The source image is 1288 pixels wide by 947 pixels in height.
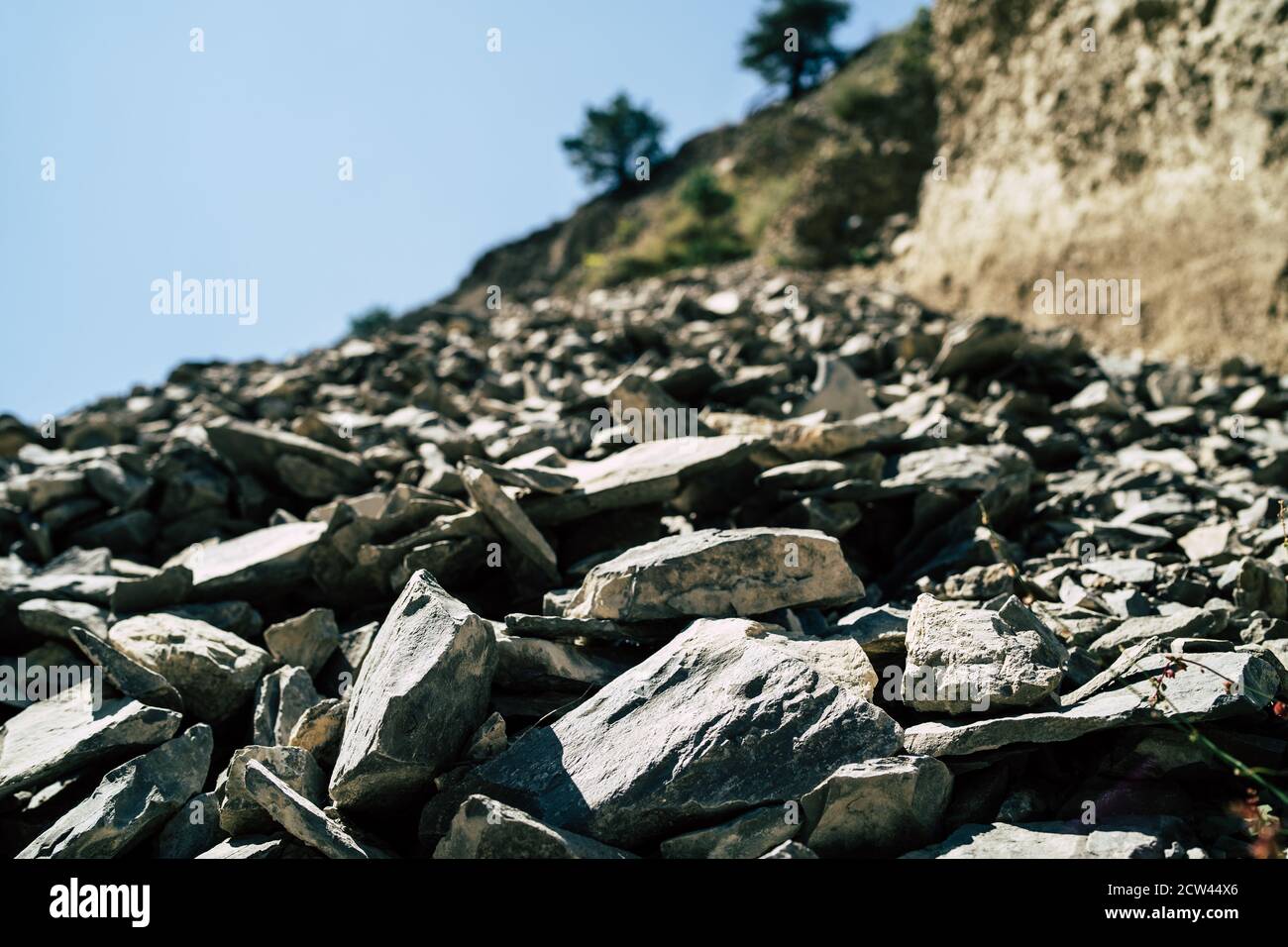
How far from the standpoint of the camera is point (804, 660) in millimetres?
2777

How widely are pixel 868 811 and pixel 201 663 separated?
2.71 metres

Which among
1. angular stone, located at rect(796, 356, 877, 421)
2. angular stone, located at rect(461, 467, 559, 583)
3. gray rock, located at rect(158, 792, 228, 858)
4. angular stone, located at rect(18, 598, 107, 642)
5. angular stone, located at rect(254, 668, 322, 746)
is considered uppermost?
angular stone, located at rect(796, 356, 877, 421)

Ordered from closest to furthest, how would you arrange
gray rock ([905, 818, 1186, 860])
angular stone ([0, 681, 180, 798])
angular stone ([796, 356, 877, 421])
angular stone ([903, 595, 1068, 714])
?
gray rock ([905, 818, 1186, 860]), angular stone ([903, 595, 1068, 714]), angular stone ([0, 681, 180, 798]), angular stone ([796, 356, 877, 421])

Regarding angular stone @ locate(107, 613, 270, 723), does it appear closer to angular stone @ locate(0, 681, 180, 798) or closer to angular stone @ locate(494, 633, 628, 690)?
angular stone @ locate(0, 681, 180, 798)

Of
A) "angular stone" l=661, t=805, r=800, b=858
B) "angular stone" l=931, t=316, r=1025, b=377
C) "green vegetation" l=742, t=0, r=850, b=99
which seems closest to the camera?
"angular stone" l=661, t=805, r=800, b=858

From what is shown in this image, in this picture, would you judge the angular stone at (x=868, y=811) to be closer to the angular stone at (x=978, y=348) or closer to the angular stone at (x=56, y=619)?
the angular stone at (x=56, y=619)

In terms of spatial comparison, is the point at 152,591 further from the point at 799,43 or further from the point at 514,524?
the point at 799,43

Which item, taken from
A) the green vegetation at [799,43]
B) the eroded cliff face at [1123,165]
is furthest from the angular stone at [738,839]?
the green vegetation at [799,43]

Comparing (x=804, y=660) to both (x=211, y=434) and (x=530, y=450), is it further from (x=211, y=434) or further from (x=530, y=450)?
(x=211, y=434)

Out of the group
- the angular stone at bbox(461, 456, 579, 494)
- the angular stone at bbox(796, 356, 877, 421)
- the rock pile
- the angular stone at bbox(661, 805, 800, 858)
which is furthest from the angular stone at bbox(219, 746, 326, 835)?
the angular stone at bbox(796, 356, 877, 421)

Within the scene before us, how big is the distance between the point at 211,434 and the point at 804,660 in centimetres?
489

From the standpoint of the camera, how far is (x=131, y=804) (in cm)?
277

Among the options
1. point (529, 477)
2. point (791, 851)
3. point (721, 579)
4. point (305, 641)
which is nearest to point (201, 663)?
point (305, 641)

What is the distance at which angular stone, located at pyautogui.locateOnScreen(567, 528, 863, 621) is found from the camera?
3.21 m
